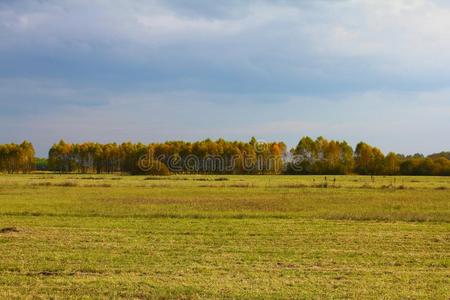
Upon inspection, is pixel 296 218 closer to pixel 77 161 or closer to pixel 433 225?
pixel 433 225

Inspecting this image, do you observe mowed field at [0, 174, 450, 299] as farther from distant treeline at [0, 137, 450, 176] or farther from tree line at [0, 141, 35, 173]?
tree line at [0, 141, 35, 173]

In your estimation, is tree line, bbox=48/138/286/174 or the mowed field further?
tree line, bbox=48/138/286/174

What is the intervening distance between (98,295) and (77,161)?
16188 centimetres

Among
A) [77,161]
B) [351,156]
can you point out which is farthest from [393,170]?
[77,161]

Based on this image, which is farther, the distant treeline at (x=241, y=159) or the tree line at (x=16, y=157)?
the tree line at (x=16, y=157)

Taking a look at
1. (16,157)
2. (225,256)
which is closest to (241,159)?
(16,157)

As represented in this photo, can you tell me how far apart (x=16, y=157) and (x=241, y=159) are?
70.3 metres

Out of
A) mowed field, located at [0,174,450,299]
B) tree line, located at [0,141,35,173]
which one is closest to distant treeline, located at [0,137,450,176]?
tree line, located at [0,141,35,173]

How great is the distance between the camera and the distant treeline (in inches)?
5089

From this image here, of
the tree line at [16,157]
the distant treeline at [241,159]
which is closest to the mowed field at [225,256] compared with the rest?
the distant treeline at [241,159]

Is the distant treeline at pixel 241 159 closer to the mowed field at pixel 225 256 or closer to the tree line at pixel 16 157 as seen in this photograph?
the tree line at pixel 16 157

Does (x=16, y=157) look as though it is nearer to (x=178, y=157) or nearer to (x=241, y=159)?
(x=178, y=157)

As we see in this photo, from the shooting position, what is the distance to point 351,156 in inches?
5448

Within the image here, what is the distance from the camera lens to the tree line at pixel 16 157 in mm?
150375
